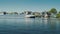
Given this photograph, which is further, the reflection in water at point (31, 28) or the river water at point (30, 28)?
the reflection in water at point (31, 28)

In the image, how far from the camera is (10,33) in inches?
1426

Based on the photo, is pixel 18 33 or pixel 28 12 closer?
pixel 18 33

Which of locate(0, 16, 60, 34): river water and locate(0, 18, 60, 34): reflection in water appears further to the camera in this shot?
locate(0, 18, 60, 34): reflection in water

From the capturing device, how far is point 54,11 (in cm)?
A: 16000

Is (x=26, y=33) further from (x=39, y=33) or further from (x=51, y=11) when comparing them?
(x=51, y=11)

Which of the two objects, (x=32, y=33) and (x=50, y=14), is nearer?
(x=32, y=33)

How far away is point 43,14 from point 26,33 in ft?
371

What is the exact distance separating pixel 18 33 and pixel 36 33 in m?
3.35

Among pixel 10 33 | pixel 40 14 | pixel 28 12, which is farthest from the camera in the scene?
pixel 28 12

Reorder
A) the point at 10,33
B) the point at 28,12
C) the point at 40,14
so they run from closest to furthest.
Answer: the point at 10,33 < the point at 40,14 < the point at 28,12

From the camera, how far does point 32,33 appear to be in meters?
36.6

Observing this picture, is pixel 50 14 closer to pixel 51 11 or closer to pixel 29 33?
pixel 51 11

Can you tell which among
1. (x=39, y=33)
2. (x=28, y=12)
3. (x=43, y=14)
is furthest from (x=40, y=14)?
(x=39, y=33)

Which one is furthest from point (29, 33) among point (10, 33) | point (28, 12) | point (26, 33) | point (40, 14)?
point (28, 12)
